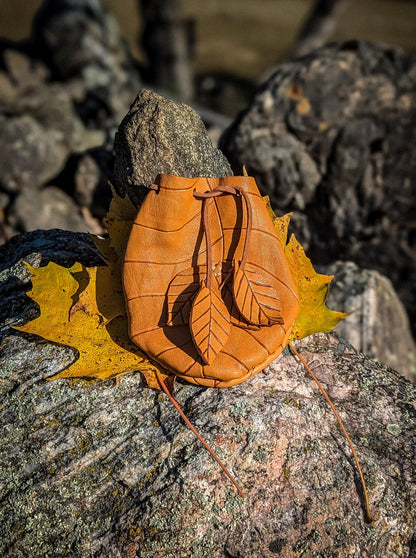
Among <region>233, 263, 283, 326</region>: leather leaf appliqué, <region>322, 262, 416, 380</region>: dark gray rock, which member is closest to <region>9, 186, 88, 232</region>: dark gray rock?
<region>322, 262, 416, 380</region>: dark gray rock

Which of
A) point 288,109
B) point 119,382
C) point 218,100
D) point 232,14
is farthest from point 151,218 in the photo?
point 232,14

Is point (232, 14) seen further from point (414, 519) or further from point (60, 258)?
point (414, 519)

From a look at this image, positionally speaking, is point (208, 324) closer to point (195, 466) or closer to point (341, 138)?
point (195, 466)

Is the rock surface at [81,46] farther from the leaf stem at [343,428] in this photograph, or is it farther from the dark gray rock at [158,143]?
the leaf stem at [343,428]

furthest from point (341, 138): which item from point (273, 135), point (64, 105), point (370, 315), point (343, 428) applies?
point (64, 105)

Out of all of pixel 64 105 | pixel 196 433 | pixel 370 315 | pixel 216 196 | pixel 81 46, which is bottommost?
pixel 370 315

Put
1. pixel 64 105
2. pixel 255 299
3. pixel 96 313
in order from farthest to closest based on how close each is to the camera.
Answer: pixel 64 105
pixel 96 313
pixel 255 299
